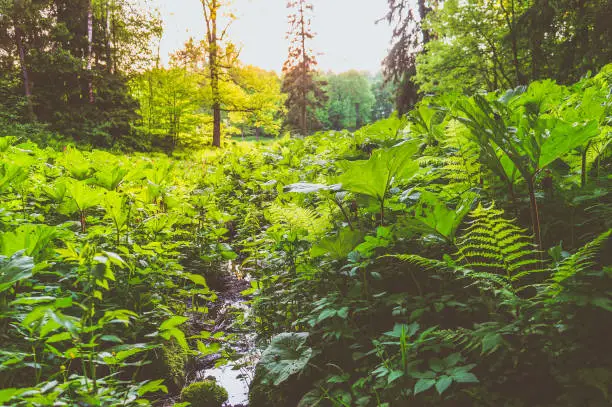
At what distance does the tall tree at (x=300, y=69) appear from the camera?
2480 cm

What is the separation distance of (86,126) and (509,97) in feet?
52.3

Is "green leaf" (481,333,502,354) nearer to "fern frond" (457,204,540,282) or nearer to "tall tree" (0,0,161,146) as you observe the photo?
"fern frond" (457,204,540,282)

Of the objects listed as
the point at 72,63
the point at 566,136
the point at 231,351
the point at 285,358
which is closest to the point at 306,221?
the point at 285,358

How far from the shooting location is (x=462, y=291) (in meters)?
1.57

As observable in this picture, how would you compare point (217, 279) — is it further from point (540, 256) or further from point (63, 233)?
point (540, 256)

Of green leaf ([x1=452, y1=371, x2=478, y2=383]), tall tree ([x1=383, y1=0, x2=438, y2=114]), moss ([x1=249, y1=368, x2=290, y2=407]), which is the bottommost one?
moss ([x1=249, y1=368, x2=290, y2=407])

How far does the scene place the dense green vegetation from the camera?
1113 millimetres

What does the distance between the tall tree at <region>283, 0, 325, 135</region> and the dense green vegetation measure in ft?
74.2

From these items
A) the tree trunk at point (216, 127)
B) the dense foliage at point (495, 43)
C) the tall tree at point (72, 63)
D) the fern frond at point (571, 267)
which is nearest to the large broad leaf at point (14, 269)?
the fern frond at point (571, 267)

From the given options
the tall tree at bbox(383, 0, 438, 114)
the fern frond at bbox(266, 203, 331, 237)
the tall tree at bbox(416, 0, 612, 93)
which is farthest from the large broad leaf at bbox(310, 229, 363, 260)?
the tall tree at bbox(383, 0, 438, 114)

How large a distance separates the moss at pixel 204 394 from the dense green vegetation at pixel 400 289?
4 centimetres

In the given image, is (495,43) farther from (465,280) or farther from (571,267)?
(571,267)

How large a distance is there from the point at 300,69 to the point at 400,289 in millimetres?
26090

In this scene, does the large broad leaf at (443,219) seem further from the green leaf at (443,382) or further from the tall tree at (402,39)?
the tall tree at (402,39)
